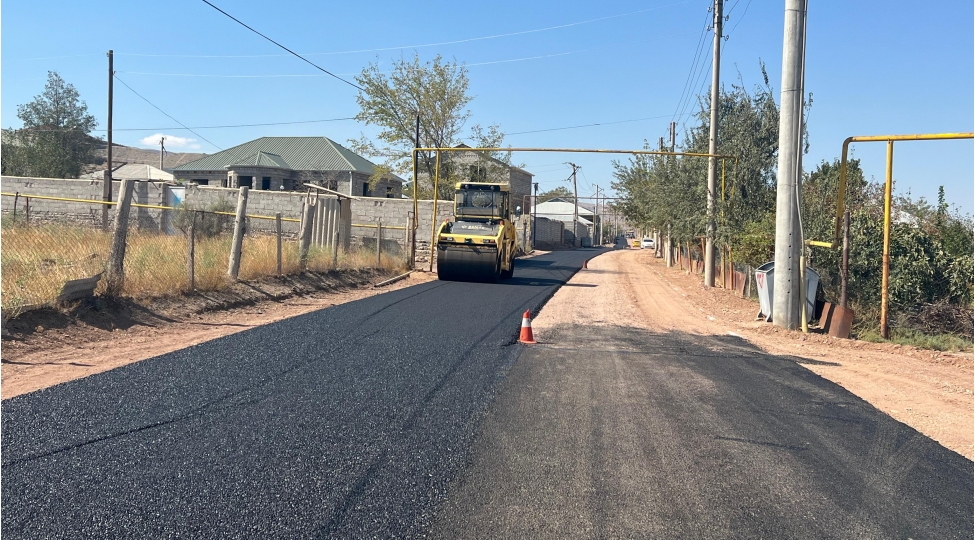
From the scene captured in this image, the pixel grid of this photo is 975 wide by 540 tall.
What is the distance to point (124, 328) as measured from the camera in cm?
1020

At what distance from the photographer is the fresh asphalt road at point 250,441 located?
393 centimetres

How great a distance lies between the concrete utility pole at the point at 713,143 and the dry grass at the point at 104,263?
1151cm

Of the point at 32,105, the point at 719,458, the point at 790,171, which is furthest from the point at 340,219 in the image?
the point at 32,105

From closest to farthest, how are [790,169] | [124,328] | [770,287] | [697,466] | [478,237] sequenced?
[697,466], [124,328], [790,169], [770,287], [478,237]

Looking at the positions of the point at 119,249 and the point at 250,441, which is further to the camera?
the point at 119,249

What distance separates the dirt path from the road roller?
2.27 meters

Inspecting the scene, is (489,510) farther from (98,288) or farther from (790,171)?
(790,171)

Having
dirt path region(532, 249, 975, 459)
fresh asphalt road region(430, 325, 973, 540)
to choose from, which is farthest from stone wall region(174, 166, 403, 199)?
fresh asphalt road region(430, 325, 973, 540)

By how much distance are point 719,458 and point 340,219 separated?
18501mm

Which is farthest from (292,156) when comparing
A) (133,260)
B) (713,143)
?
(133,260)

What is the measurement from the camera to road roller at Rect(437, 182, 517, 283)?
816 inches

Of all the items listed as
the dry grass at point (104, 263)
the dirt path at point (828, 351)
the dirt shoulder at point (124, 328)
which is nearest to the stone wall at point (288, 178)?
the dirt path at point (828, 351)

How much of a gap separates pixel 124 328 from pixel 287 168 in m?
41.3

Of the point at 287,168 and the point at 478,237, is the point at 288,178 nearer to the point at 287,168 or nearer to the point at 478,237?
the point at 287,168
